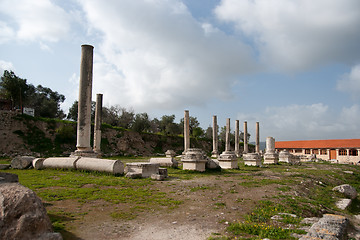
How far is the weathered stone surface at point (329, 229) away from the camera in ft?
13.5

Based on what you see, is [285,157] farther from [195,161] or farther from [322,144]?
[322,144]

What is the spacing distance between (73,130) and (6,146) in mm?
6888

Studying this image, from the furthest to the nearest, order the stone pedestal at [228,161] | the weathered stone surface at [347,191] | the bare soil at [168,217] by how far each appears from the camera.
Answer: the stone pedestal at [228,161], the weathered stone surface at [347,191], the bare soil at [168,217]

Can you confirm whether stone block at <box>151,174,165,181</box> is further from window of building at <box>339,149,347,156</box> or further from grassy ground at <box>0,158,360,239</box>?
window of building at <box>339,149,347,156</box>

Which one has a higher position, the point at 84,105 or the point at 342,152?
the point at 84,105

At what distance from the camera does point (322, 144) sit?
45344 mm

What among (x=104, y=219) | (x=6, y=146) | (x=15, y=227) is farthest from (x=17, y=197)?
(x=6, y=146)

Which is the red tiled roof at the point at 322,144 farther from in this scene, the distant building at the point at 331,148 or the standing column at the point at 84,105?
the standing column at the point at 84,105

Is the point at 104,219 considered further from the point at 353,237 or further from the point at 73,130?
the point at 73,130

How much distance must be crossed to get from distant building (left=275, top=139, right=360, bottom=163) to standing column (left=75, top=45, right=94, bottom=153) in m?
41.6

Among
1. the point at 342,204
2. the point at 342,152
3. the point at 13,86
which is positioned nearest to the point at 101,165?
the point at 342,204

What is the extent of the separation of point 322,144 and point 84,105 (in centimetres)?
4564

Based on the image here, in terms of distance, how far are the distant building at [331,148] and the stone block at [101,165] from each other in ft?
136

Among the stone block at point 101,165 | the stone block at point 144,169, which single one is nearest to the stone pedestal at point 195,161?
the stone block at point 144,169
